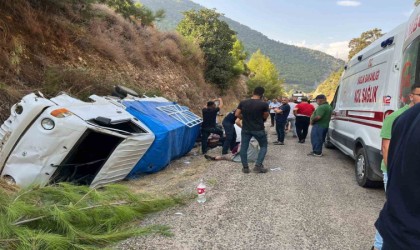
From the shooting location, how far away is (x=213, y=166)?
7.39 m

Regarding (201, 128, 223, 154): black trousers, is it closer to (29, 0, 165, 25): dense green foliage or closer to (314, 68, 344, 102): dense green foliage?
(29, 0, 165, 25): dense green foliage

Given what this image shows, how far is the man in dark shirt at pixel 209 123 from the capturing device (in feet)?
31.9

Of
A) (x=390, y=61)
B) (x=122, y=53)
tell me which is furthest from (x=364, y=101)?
(x=122, y=53)

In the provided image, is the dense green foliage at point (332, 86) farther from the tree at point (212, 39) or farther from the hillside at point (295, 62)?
the hillside at point (295, 62)

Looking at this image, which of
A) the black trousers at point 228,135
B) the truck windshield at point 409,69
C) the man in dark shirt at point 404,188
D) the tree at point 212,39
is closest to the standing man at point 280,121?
the black trousers at point 228,135

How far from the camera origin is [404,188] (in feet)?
4.83

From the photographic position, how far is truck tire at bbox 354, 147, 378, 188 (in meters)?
5.84

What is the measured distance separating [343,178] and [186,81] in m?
17.1

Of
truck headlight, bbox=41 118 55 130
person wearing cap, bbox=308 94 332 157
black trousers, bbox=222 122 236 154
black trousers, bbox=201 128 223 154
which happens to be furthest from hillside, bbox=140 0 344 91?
truck headlight, bbox=41 118 55 130

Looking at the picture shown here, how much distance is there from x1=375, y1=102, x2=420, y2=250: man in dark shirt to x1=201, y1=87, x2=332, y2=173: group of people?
5.09 m

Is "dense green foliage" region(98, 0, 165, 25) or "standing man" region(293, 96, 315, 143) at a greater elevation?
"dense green foliage" region(98, 0, 165, 25)

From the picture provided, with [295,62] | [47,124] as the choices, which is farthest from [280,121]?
[295,62]

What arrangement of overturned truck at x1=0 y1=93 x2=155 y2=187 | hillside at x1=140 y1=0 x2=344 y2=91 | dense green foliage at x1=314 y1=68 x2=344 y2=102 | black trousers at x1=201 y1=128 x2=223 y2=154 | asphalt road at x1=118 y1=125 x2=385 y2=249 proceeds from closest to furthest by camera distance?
1. asphalt road at x1=118 y1=125 x2=385 y2=249
2. overturned truck at x1=0 y1=93 x2=155 y2=187
3. black trousers at x1=201 y1=128 x2=223 y2=154
4. dense green foliage at x1=314 y1=68 x2=344 y2=102
5. hillside at x1=140 y1=0 x2=344 y2=91

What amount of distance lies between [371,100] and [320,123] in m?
3.28
